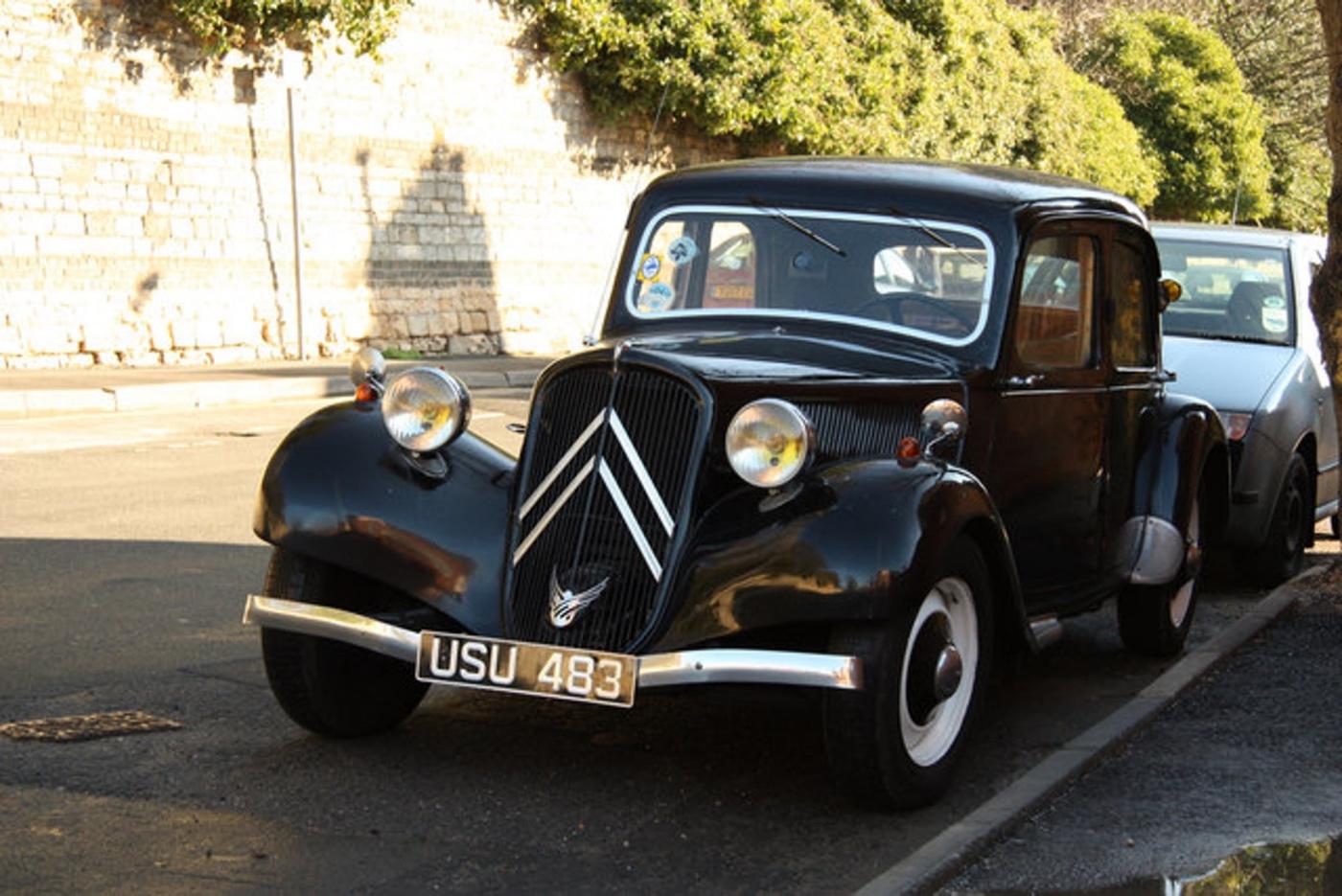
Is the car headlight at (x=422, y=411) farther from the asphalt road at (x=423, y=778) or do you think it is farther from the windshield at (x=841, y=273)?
the windshield at (x=841, y=273)

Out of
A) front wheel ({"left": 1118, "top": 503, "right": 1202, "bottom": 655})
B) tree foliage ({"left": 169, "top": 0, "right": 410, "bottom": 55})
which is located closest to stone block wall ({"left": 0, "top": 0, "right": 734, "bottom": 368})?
tree foliage ({"left": 169, "top": 0, "right": 410, "bottom": 55})

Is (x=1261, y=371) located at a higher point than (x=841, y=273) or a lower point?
lower

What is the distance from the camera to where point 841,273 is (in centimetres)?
632

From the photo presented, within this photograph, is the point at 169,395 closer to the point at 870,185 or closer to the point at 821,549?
the point at 870,185

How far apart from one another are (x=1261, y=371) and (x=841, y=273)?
4114 millimetres

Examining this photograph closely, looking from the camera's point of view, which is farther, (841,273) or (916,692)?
(841,273)

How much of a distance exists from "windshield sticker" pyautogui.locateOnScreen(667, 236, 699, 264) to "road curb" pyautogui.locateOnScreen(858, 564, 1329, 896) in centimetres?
202

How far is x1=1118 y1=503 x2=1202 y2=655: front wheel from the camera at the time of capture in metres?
7.41

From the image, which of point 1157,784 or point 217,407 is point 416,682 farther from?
point 217,407

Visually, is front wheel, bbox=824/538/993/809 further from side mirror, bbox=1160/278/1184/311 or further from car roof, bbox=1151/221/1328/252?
car roof, bbox=1151/221/1328/252

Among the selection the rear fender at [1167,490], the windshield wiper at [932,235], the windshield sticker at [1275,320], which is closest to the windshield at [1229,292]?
the windshield sticker at [1275,320]

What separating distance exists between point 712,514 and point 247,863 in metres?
1.51

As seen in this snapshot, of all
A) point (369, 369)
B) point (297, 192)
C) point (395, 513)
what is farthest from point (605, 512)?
point (297, 192)

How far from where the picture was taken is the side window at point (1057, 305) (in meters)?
6.42
